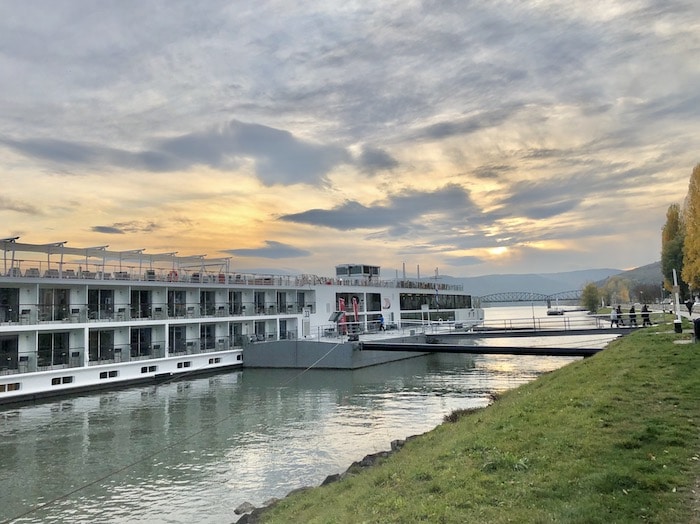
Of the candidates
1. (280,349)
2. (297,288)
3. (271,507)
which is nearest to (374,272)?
(297,288)

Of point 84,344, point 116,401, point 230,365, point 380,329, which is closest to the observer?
point 116,401

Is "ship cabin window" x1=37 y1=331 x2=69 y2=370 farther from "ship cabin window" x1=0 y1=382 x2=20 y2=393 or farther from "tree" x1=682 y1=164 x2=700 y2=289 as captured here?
"tree" x1=682 y1=164 x2=700 y2=289

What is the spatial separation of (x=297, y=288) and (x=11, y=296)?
76.3ft

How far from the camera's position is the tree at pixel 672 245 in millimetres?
66688

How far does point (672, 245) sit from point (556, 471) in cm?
7188

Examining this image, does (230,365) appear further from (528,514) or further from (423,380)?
(528,514)

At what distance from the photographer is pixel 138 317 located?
33656 mm

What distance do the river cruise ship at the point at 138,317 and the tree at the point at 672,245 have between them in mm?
41681

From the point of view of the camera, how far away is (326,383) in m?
32.1

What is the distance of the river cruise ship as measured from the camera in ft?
89.5

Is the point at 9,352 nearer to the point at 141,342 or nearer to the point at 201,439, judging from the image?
the point at 141,342

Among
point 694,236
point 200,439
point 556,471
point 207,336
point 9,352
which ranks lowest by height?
point 200,439

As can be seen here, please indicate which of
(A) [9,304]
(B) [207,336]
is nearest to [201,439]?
(A) [9,304]

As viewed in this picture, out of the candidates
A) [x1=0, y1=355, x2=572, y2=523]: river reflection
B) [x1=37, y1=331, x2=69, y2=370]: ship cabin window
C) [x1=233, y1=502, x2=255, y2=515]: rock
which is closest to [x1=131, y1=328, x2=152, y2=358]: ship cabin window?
[x1=0, y1=355, x2=572, y2=523]: river reflection
